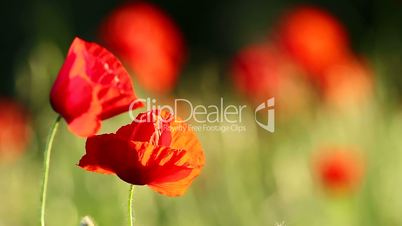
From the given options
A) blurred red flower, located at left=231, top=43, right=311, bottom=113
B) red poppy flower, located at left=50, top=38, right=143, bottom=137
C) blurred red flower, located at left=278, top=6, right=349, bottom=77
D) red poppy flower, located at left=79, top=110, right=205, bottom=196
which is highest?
blurred red flower, located at left=278, top=6, right=349, bottom=77

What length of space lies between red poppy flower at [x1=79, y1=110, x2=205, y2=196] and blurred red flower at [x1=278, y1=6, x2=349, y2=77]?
1.61 meters

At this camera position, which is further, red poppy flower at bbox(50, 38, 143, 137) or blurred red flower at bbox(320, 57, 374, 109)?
blurred red flower at bbox(320, 57, 374, 109)

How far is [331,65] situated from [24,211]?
78cm

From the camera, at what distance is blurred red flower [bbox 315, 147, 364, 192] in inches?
76.3

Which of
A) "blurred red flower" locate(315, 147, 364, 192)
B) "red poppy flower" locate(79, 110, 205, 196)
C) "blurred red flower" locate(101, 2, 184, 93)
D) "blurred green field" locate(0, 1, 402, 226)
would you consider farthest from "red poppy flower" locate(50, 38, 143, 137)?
"blurred red flower" locate(101, 2, 184, 93)

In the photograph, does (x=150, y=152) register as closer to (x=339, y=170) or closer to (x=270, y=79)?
(x=339, y=170)

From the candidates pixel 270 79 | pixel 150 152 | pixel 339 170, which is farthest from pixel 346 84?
pixel 150 152

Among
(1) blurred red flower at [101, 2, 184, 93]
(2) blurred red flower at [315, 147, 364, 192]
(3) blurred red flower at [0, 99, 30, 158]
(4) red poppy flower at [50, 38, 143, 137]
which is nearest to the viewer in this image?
(4) red poppy flower at [50, 38, 143, 137]

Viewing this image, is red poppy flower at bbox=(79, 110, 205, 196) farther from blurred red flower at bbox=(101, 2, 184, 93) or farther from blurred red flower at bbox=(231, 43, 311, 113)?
blurred red flower at bbox=(231, 43, 311, 113)

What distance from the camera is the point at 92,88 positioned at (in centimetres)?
84

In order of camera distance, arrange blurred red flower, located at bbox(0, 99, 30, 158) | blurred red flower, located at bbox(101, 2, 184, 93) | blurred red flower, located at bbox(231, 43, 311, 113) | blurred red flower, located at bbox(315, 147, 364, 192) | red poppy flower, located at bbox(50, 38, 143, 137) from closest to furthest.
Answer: red poppy flower, located at bbox(50, 38, 143, 137), blurred red flower, located at bbox(315, 147, 364, 192), blurred red flower, located at bbox(101, 2, 184, 93), blurred red flower, located at bbox(231, 43, 311, 113), blurred red flower, located at bbox(0, 99, 30, 158)

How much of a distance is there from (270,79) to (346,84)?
0.90ft

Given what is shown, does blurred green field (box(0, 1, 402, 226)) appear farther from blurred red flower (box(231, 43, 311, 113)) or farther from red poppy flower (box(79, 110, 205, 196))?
red poppy flower (box(79, 110, 205, 196))

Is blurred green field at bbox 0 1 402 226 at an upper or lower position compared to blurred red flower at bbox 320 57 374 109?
lower
